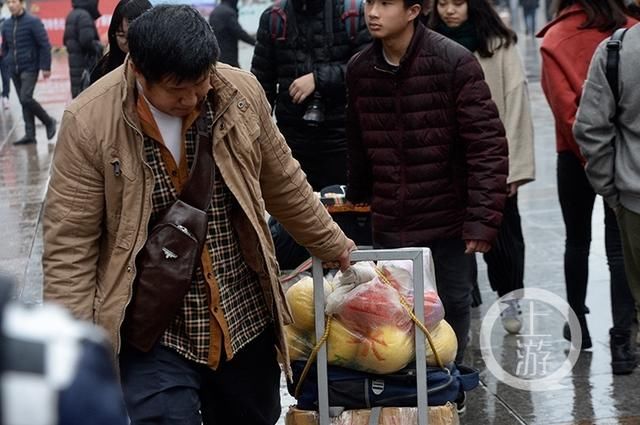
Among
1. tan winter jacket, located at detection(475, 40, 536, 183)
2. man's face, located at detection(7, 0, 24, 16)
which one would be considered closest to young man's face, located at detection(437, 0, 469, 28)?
tan winter jacket, located at detection(475, 40, 536, 183)

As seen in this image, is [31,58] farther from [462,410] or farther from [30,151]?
[462,410]

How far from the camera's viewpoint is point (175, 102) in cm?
327

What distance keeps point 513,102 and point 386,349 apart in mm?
2564

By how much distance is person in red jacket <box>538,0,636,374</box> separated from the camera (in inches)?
225

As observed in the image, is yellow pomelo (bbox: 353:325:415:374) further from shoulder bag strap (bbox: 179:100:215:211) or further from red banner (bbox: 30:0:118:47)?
red banner (bbox: 30:0:118:47)

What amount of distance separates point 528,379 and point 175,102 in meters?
3.03

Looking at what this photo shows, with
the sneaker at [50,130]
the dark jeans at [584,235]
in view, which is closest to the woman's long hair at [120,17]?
the dark jeans at [584,235]

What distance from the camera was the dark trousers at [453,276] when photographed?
5105 mm

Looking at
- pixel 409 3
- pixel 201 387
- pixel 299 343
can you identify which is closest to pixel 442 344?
pixel 299 343

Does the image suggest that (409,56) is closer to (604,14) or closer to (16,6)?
(604,14)

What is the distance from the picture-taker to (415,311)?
3947 millimetres

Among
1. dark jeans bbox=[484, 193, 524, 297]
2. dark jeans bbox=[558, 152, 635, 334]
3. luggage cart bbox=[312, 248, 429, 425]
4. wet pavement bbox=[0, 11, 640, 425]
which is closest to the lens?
luggage cart bbox=[312, 248, 429, 425]

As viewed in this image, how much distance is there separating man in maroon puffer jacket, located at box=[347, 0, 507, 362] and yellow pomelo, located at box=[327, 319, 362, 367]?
40.9 inches

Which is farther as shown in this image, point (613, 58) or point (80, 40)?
point (80, 40)
